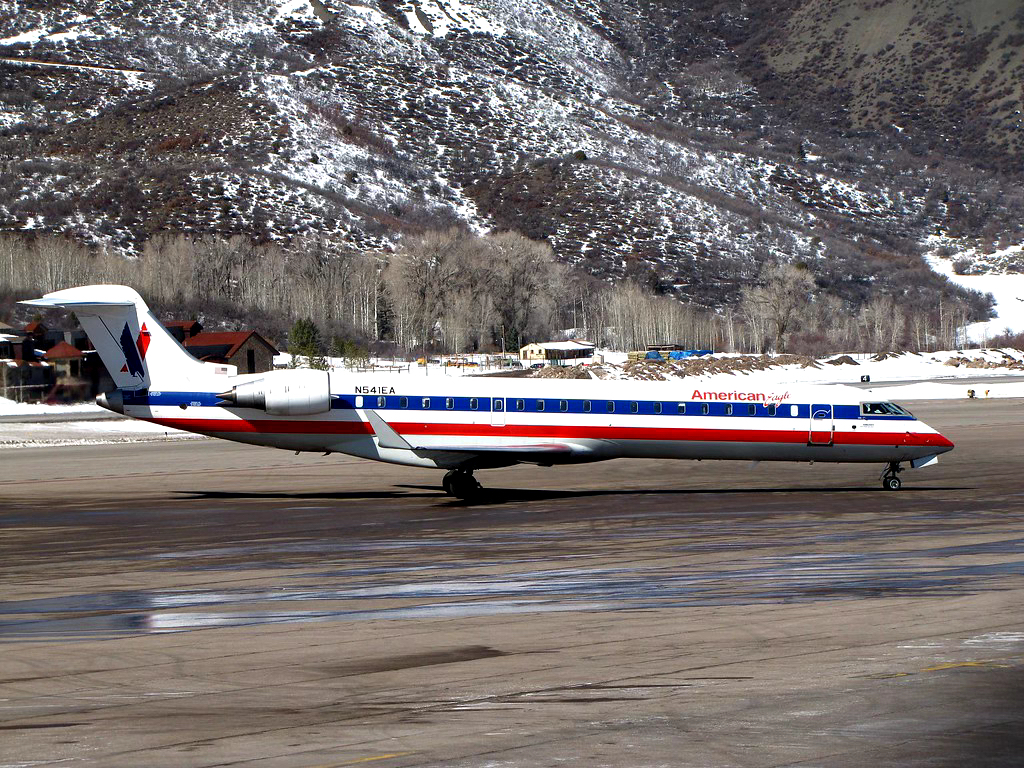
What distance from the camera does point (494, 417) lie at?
3000cm

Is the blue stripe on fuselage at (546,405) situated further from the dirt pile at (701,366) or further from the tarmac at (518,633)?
the dirt pile at (701,366)

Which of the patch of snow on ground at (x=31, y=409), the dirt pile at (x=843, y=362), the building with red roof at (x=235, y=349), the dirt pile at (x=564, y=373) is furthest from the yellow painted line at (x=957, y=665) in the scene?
the dirt pile at (x=843, y=362)

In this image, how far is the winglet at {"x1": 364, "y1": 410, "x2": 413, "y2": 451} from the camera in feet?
98.1

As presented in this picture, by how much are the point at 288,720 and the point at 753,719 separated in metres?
3.88

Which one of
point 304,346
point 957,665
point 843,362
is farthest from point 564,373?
point 957,665

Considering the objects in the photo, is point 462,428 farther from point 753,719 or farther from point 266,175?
point 266,175

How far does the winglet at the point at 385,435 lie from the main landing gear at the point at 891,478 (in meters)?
11.8

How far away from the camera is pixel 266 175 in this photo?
179250mm

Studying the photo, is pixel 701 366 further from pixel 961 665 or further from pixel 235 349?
pixel 961 665

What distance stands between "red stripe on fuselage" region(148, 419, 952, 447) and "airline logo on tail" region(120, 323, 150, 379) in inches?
75.2

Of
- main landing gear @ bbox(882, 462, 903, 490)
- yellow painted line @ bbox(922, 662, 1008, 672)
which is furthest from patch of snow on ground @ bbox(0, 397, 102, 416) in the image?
yellow painted line @ bbox(922, 662, 1008, 672)

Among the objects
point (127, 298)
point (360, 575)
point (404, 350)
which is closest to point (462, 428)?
point (127, 298)

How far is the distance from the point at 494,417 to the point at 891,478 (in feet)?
32.7

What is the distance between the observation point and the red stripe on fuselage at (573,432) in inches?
1181
